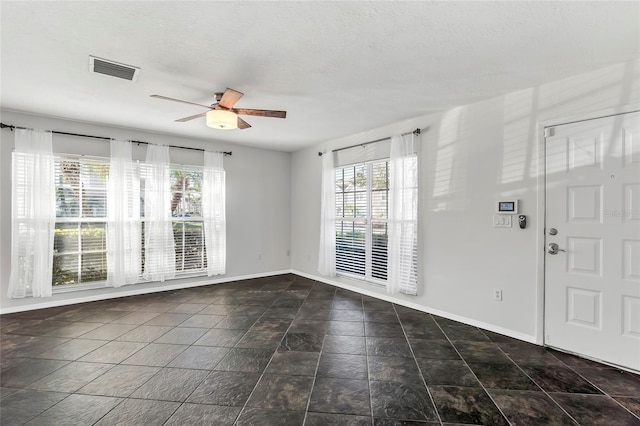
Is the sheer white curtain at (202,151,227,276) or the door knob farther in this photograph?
the sheer white curtain at (202,151,227,276)

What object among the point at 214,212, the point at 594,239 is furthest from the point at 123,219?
the point at 594,239

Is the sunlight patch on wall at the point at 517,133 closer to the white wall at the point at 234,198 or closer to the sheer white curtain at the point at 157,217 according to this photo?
the white wall at the point at 234,198

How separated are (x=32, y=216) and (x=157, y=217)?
1.38m

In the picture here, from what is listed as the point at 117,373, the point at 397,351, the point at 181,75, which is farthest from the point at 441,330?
the point at 181,75

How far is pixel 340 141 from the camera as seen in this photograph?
4.86 meters

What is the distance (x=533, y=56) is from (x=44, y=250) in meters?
5.66

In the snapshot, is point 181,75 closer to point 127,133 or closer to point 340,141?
point 127,133

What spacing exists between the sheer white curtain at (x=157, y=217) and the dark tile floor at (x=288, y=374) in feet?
3.26

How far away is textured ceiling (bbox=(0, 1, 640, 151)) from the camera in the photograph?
68.7 inches

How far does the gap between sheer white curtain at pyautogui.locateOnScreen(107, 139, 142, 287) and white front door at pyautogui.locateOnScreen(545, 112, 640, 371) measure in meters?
5.18

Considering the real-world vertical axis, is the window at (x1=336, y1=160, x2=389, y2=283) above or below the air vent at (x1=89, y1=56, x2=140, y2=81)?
below

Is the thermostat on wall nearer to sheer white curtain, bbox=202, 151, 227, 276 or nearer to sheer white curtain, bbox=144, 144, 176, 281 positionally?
sheer white curtain, bbox=202, 151, 227, 276

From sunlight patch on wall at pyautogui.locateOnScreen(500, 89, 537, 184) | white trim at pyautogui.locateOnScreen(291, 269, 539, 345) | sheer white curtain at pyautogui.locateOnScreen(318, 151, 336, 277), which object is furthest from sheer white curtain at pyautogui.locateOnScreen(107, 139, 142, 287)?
sunlight patch on wall at pyautogui.locateOnScreen(500, 89, 537, 184)

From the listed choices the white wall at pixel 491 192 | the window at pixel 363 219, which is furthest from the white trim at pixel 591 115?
the window at pixel 363 219
